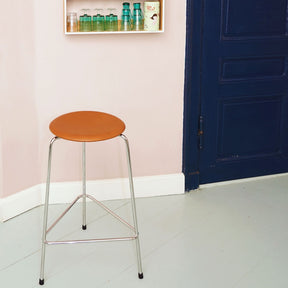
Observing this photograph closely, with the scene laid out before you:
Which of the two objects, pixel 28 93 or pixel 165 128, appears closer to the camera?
pixel 28 93

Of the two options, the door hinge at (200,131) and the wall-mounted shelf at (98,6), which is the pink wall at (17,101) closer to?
the wall-mounted shelf at (98,6)

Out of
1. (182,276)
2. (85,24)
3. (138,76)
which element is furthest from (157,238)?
(85,24)

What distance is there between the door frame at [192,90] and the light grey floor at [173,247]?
6.7 inches

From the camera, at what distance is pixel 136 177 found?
3.26 metres

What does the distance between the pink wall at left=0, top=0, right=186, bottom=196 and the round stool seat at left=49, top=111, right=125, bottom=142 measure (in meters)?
0.52

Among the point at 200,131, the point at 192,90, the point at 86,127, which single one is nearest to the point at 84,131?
the point at 86,127

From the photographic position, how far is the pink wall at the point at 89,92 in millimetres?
2887

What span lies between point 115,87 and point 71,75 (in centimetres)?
27

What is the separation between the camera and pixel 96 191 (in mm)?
3209

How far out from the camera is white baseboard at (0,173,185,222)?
299cm

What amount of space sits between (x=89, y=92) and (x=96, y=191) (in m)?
0.61

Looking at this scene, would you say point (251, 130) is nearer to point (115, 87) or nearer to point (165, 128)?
point (165, 128)

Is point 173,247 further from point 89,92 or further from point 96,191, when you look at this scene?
point 89,92

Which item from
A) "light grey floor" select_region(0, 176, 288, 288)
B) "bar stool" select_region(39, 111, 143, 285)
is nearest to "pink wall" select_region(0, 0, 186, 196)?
"light grey floor" select_region(0, 176, 288, 288)
